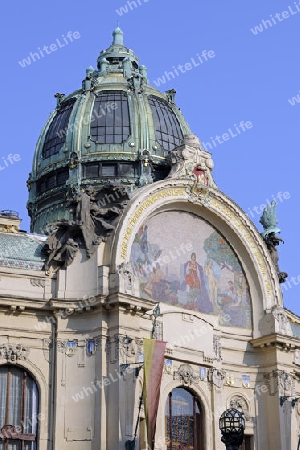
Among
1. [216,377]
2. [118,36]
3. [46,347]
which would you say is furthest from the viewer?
[118,36]

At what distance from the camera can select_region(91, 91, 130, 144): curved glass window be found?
39.6 metres

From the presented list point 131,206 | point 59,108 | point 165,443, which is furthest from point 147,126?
point 165,443

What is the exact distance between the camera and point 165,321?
108 feet

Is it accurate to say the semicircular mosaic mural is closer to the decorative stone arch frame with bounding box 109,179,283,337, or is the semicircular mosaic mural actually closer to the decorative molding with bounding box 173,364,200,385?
the decorative stone arch frame with bounding box 109,179,283,337

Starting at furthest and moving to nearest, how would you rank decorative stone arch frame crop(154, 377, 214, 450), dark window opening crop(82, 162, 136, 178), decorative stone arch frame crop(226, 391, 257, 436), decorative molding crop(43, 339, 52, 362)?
dark window opening crop(82, 162, 136, 178)
decorative stone arch frame crop(226, 391, 257, 436)
decorative stone arch frame crop(154, 377, 214, 450)
decorative molding crop(43, 339, 52, 362)

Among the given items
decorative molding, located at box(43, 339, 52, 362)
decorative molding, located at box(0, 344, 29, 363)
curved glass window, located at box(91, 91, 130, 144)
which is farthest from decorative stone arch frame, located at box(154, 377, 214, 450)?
curved glass window, located at box(91, 91, 130, 144)

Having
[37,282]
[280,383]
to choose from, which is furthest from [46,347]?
[280,383]

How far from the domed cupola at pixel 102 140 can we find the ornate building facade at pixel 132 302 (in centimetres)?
7

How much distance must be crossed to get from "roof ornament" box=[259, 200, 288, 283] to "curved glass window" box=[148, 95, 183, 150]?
503 centimetres

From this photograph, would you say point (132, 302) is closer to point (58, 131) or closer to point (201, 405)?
A: point (201, 405)

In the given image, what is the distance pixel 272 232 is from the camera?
3828 cm

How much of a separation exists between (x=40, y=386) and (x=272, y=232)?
12.2 meters

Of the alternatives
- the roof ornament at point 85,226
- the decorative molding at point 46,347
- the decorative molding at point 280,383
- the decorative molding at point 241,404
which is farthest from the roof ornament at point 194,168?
the decorative molding at point 46,347

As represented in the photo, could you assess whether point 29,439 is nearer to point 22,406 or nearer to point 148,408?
point 22,406
